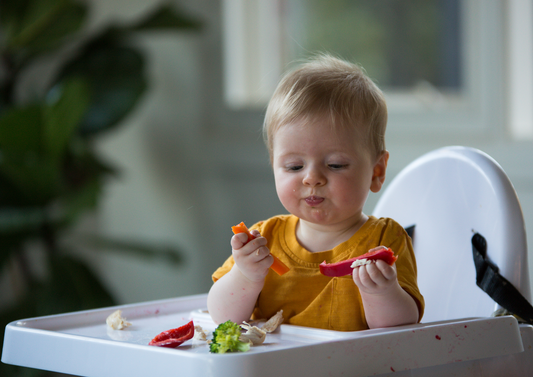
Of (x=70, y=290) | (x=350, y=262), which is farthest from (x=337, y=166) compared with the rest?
(x=70, y=290)

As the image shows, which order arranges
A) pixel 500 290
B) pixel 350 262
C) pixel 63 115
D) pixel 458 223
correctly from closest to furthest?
pixel 350 262 < pixel 500 290 < pixel 458 223 < pixel 63 115

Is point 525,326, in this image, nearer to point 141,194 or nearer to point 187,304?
point 187,304

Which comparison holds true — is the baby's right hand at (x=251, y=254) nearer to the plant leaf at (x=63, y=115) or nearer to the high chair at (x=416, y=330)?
the high chair at (x=416, y=330)

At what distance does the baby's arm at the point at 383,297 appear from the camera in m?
0.69

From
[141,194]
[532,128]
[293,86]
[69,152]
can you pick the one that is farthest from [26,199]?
[532,128]

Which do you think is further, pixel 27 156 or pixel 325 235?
pixel 27 156

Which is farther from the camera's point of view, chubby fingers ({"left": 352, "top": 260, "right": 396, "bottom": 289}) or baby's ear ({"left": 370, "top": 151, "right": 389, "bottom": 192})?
baby's ear ({"left": 370, "top": 151, "right": 389, "bottom": 192})

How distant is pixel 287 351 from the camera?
60 centimetres

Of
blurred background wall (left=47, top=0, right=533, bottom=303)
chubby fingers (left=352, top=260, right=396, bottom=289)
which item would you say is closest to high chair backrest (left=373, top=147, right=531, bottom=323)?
chubby fingers (left=352, top=260, right=396, bottom=289)

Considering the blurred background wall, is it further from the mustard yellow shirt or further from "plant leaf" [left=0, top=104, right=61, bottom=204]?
the mustard yellow shirt

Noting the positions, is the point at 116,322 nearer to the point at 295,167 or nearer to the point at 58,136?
the point at 295,167

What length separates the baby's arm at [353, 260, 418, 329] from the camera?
2.27 feet

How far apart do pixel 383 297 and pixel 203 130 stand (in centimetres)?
177

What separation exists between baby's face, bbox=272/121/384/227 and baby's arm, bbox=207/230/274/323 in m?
0.08
